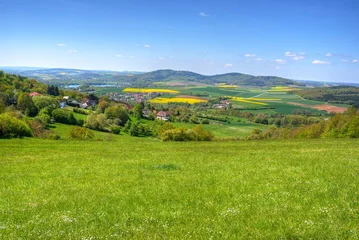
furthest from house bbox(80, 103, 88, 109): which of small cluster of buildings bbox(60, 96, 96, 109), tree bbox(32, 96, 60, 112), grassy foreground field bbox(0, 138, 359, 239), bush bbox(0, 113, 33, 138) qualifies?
grassy foreground field bbox(0, 138, 359, 239)

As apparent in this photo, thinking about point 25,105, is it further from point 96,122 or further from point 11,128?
point 11,128

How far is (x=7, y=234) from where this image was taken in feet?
26.8

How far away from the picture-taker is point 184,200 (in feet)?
36.4

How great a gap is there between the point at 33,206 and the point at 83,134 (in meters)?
54.0

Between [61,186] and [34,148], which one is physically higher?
[61,186]

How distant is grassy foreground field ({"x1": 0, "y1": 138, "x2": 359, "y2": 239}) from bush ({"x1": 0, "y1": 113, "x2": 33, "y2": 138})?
65.3 ft

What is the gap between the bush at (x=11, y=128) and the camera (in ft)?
113

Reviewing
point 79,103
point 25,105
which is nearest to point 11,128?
point 25,105

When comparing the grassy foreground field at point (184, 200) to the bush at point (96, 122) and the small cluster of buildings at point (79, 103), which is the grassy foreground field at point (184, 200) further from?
the small cluster of buildings at point (79, 103)

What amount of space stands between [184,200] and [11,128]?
3343 cm

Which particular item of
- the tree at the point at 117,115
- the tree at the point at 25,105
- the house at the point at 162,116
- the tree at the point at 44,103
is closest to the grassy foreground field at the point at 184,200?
the tree at the point at 25,105

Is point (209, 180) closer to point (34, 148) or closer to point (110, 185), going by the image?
point (110, 185)

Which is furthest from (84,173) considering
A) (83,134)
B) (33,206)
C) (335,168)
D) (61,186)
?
(83,134)

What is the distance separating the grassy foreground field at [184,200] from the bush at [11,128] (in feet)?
65.3
